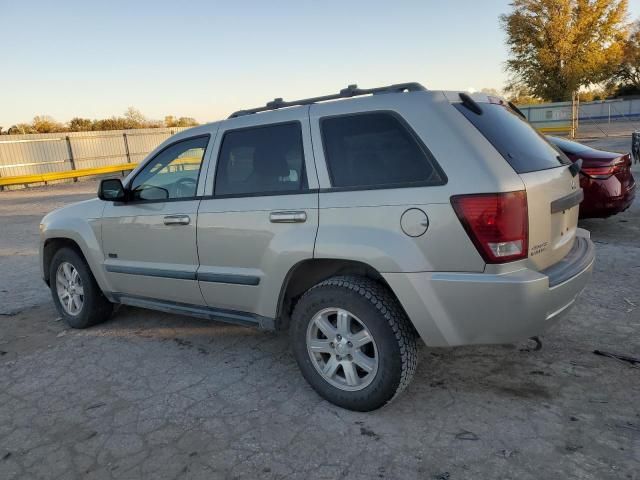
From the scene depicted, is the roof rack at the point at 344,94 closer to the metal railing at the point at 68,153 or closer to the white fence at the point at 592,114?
the metal railing at the point at 68,153

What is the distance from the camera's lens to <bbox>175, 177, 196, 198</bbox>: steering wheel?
383cm

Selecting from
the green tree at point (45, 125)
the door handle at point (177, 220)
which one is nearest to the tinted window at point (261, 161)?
the door handle at point (177, 220)

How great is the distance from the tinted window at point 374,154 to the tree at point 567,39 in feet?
160

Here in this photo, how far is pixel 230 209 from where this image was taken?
138 inches

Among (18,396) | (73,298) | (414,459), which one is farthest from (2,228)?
(414,459)

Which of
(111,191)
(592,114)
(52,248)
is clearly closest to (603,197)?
(111,191)

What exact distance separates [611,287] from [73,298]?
5184 millimetres

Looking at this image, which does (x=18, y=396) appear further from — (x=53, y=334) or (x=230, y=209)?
(x=230, y=209)

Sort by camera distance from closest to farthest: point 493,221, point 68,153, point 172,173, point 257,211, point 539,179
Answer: point 493,221, point 539,179, point 257,211, point 172,173, point 68,153

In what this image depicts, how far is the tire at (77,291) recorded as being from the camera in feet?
15.4

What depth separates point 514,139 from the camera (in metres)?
3.02

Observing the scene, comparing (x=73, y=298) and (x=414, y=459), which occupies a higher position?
(x=73, y=298)

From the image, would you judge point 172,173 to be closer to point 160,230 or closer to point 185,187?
point 185,187

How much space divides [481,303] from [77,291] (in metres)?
3.84
